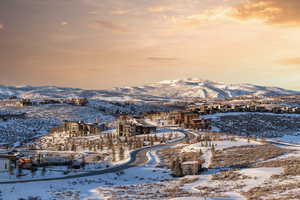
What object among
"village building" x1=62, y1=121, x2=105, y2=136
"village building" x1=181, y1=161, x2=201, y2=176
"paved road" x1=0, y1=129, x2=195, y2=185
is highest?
"village building" x1=62, y1=121, x2=105, y2=136

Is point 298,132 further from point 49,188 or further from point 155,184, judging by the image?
point 49,188

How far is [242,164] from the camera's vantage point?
4834 centimetres

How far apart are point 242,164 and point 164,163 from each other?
11.3 metres

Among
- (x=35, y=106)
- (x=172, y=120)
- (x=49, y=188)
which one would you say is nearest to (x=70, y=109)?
(x=35, y=106)

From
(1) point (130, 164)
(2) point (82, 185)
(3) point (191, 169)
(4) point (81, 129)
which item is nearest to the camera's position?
(2) point (82, 185)

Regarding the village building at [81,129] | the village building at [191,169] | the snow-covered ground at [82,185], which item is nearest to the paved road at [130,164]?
the snow-covered ground at [82,185]

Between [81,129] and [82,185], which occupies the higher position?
[81,129]

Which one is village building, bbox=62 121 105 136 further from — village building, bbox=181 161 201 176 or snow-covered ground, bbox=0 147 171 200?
village building, bbox=181 161 201 176

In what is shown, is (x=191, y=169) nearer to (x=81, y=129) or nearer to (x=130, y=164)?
(x=130, y=164)

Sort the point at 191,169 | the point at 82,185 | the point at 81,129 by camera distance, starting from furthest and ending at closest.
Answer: the point at 81,129
the point at 191,169
the point at 82,185

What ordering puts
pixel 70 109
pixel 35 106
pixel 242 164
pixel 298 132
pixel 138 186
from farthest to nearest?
pixel 35 106 → pixel 70 109 → pixel 298 132 → pixel 242 164 → pixel 138 186

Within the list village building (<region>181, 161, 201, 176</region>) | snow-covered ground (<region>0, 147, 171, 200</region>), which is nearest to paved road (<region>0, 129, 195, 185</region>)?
snow-covered ground (<region>0, 147, 171, 200</region>)

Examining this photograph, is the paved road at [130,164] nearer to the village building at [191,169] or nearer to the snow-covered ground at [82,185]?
the snow-covered ground at [82,185]

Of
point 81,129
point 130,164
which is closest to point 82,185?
point 130,164
